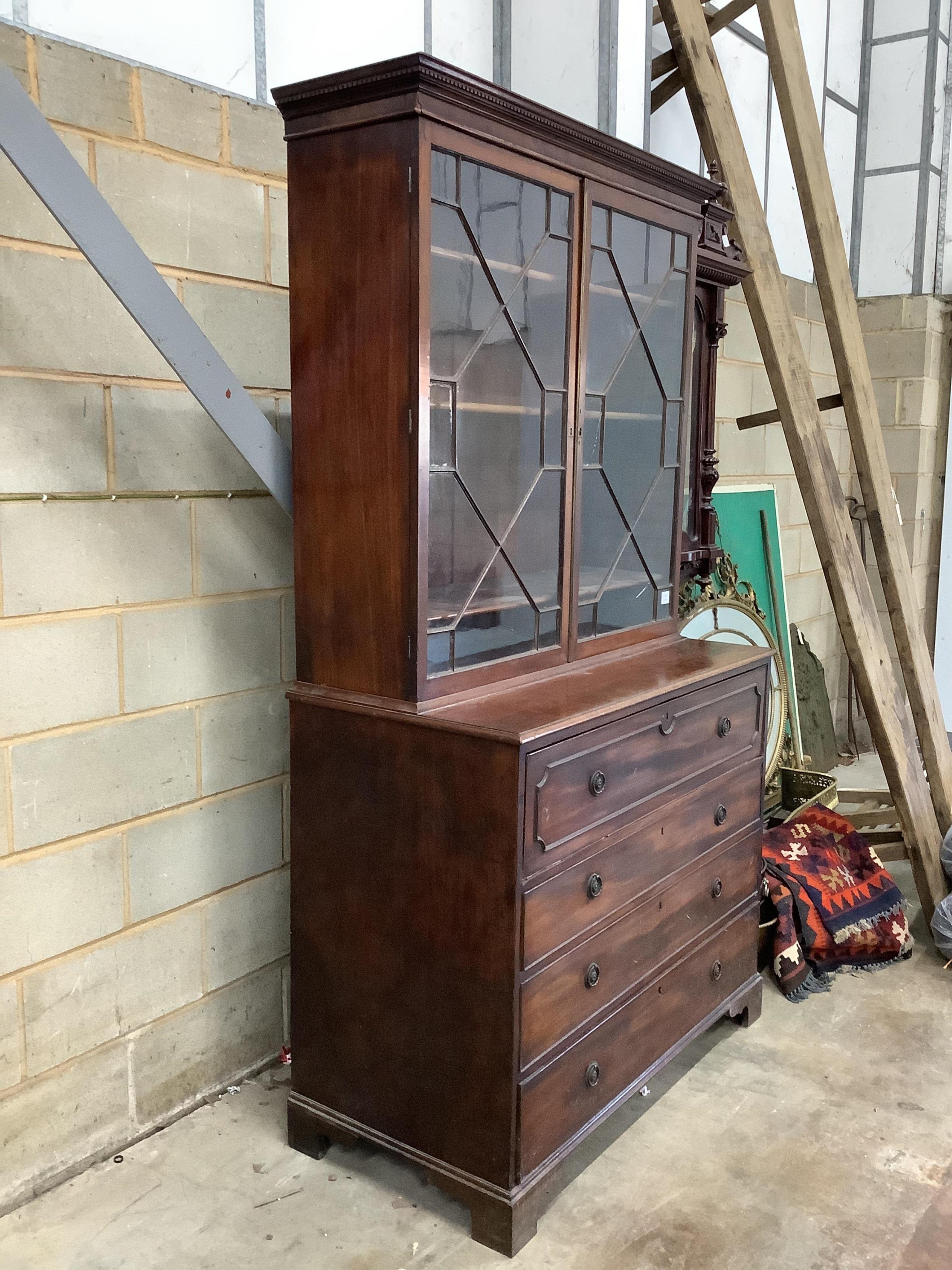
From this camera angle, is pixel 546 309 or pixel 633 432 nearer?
pixel 546 309

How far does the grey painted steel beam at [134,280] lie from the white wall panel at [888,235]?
3851mm

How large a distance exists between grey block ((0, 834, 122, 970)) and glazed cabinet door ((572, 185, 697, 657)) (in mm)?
1039

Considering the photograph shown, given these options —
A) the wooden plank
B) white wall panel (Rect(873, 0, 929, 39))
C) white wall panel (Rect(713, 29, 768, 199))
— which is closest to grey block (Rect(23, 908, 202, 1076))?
the wooden plank

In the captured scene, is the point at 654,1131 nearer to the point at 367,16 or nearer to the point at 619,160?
the point at 619,160

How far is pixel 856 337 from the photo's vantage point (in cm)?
345

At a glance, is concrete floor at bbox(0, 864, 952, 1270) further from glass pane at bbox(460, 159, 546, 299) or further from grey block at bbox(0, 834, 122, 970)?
glass pane at bbox(460, 159, 546, 299)

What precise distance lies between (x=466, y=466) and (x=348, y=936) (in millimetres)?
920

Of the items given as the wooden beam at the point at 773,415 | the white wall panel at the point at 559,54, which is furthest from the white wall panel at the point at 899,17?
the white wall panel at the point at 559,54

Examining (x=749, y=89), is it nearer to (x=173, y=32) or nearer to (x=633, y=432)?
(x=633, y=432)

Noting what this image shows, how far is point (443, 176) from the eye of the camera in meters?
1.79

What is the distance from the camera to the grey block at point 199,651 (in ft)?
A: 6.91

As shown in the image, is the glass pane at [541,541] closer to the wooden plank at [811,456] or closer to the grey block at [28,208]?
the grey block at [28,208]

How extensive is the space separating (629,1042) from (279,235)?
6.05 ft

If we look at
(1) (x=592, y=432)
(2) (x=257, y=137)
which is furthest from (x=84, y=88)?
(1) (x=592, y=432)
